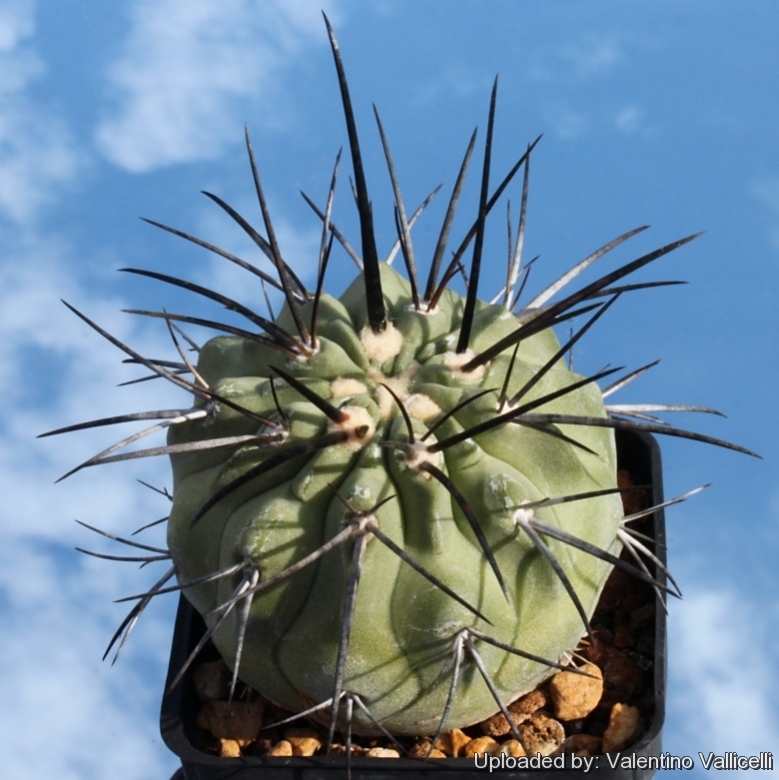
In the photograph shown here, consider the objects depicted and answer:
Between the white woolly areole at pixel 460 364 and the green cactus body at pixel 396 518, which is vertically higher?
the white woolly areole at pixel 460 364

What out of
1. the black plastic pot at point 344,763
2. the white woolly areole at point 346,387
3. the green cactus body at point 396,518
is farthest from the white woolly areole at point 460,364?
the black plastic pot at point 344,763

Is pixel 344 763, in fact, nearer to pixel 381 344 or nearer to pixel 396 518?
pixel 396 518

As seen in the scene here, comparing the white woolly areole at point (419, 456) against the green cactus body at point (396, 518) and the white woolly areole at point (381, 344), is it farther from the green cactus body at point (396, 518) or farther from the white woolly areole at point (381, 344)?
the white woolly areole at point (381, 344)

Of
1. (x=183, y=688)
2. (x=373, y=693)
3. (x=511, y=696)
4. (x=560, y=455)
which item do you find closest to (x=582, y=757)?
(x=511, y=696)

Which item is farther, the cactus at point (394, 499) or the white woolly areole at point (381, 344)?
the white woolly areole at point (381, 344)

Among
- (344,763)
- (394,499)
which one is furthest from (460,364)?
(344,763)

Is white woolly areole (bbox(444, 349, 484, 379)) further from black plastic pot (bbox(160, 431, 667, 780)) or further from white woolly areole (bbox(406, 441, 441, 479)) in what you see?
black plastic pot (bbox(160, 431, 667, 780))

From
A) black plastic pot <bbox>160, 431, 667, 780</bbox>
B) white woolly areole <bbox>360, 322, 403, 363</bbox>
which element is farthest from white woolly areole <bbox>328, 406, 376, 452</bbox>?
Result: black plastic pot <bbox>160, 431, 667, 780</bbox>
